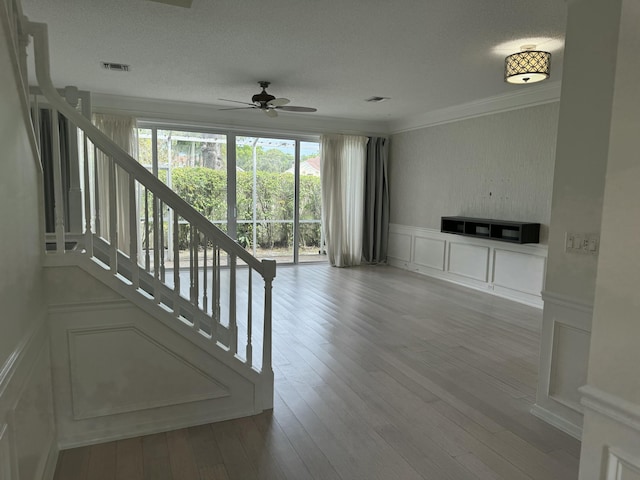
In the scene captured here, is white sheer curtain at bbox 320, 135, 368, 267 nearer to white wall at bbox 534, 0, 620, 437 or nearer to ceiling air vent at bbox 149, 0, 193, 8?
ceiling air vent at bbox 149, 0, 193, 8

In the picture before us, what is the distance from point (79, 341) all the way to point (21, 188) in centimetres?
97

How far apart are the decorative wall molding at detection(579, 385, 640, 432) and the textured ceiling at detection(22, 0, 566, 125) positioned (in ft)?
9.62

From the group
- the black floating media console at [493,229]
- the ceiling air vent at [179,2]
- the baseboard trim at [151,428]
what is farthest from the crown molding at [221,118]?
the baseboard trim at [151,428]

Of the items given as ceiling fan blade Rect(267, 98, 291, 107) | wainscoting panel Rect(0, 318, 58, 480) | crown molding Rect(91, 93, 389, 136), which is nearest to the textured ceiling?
ceiling fan blade Rect(267, 98, 291, 107)

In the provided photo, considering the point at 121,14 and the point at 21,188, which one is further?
the point at 121,14

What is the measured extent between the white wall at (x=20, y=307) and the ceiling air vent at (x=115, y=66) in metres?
3.27

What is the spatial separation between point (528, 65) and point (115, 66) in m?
4.46

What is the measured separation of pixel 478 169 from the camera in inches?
259

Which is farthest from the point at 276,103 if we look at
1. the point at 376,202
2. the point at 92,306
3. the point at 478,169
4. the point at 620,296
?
the point at 620,296

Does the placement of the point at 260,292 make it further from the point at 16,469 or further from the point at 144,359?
the point at 16,469

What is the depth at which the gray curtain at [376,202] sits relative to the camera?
27.7 ft

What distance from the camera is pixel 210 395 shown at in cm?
267

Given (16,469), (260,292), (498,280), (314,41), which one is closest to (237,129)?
(260,292)

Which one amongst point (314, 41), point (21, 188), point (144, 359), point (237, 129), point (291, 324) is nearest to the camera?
point (21, 188)
